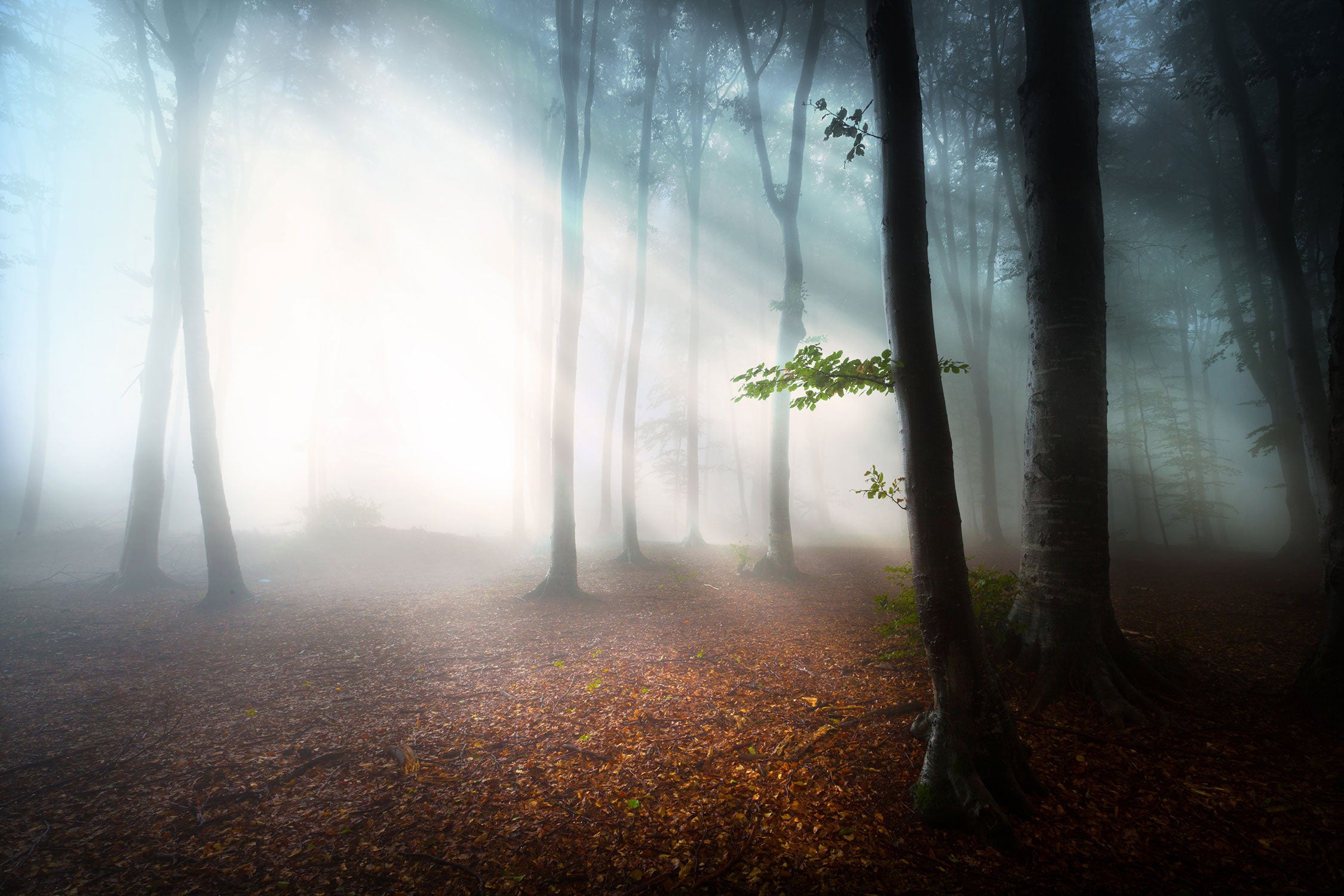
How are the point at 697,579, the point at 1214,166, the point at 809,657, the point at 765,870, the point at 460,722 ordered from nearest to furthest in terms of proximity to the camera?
the point at 765,870, the point at 460,722, the point at 809,657, the point at 697,579, the point at 1214,166

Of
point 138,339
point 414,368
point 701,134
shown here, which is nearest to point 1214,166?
point 701,134

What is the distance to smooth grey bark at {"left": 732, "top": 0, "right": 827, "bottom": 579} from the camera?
10.6m

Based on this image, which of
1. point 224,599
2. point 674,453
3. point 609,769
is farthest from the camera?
point 674,453

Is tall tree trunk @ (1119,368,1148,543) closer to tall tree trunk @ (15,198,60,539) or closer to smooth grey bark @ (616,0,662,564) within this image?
smooth grey bark @ (616,0,662,564)

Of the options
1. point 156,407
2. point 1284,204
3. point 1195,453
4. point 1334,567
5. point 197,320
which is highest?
point 1284,204

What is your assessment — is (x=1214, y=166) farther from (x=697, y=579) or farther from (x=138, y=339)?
(x=138, y=339)

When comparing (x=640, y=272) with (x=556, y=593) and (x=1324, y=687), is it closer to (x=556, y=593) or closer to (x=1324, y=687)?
(x=556, y=593)

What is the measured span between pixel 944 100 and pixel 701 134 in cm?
887

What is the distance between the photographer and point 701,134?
1575cm

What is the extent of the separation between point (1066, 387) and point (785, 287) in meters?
7.68

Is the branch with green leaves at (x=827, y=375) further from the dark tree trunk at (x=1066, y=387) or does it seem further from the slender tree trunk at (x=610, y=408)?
the slender tree trunk at (x=610, y=408)

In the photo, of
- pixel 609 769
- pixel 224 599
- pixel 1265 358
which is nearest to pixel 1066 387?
pixel 609 769

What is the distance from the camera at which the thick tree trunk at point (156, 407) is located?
9.86 meters

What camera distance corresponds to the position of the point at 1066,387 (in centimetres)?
414
